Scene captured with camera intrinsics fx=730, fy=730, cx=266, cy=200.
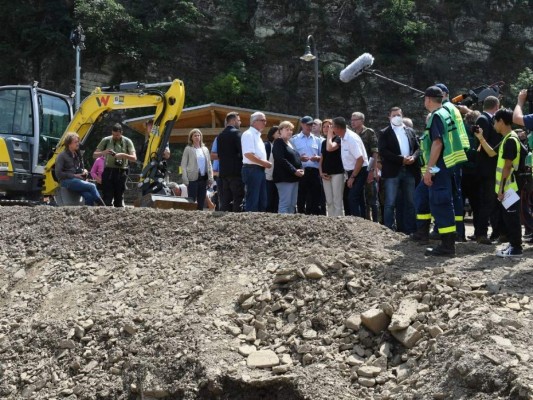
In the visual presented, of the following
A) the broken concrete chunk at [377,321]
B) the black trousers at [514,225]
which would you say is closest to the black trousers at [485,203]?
the black trousers at [514,225]

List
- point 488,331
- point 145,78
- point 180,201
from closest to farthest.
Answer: point 488,331 < point 180,201 < point 145,78

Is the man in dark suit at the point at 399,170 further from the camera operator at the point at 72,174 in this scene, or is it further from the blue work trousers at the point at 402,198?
the camera operator at the point at 72,174

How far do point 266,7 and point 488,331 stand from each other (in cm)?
3307

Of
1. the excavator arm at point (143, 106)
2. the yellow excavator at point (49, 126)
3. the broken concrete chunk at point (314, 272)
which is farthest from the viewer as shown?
the yellow excavator at point (49, 126)

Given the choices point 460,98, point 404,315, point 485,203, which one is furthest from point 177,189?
point 404,315

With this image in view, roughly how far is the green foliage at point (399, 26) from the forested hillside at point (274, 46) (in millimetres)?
53

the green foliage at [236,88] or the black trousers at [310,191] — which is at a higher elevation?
the green foliage at [236,88]

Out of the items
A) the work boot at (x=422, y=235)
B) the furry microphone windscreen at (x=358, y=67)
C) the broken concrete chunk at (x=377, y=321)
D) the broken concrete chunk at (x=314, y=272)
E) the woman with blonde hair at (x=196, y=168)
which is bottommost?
the broken concrete chunk at (x=377, y=321)

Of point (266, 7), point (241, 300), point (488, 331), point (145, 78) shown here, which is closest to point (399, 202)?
point (241, 300)

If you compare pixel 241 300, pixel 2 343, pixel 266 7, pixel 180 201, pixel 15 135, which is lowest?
pixel 2 343

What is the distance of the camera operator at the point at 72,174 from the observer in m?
11.8

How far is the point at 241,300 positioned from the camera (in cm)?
722

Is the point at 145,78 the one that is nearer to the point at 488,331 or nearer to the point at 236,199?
the point at 236,199

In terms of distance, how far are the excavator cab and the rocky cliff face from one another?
62.0ft
